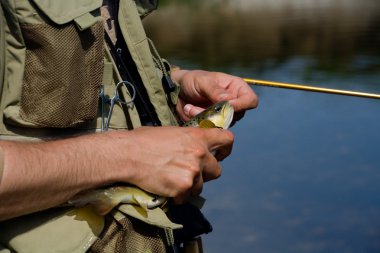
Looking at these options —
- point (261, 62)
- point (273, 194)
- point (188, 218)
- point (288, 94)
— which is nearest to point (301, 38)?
point (261, 62)

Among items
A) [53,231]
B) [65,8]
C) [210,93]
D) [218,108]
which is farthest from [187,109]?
[53,231]

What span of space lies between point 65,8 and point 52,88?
232mm

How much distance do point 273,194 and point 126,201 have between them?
2.20 meters

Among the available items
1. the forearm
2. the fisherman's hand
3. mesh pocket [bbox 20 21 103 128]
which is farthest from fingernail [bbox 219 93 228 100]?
the forearm

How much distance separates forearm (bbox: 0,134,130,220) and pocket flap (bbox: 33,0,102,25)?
0.34 meters

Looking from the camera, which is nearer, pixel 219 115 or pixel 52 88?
pixel 52 88

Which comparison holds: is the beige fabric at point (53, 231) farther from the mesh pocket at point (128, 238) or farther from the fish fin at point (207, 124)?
the fish fin at point (207, 124)

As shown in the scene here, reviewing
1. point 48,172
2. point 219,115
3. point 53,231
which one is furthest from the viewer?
point 219,115

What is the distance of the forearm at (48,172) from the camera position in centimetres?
161

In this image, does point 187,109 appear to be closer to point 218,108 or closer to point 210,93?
point 210,93

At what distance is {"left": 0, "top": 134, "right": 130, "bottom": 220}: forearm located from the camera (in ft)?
5.28

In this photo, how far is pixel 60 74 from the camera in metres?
1.86

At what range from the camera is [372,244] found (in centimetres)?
353

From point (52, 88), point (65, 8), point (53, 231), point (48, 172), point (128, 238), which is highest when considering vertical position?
point (65, 8)
